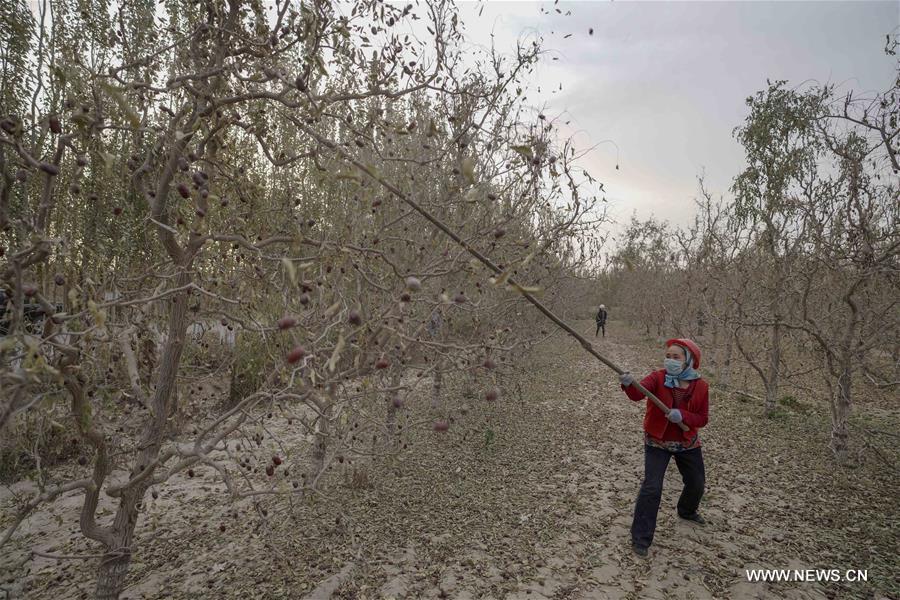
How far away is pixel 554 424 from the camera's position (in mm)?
7617

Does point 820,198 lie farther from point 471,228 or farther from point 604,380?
point 604,380

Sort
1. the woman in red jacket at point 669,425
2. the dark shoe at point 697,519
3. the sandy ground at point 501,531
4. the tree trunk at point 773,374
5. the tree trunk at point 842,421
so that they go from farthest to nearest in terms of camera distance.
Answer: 1. the tree trunk at point 773,374
2. the tree trunk at point 842,421
3. the dark shoe at point 697,519
4. the woman in red jacket at point 669,425
5. the sandy ground at point 501,531

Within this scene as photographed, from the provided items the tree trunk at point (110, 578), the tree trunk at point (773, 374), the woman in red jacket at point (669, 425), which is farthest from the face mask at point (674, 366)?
the tree trunk at point (773, 374)

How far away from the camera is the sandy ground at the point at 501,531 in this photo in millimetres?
3492

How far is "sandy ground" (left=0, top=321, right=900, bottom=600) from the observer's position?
3492 millimetres

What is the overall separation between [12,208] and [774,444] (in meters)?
11.1

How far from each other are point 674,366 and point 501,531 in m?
2.20

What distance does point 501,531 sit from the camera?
4.23m

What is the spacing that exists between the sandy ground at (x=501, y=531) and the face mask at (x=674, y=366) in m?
1.57

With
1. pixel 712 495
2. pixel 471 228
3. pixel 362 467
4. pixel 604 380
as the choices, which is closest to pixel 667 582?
pixel 712 495

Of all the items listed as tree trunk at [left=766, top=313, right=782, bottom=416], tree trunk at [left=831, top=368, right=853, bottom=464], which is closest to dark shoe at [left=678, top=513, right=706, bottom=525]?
tree trunk at [left=831, top=368, right=853, bottom=464]

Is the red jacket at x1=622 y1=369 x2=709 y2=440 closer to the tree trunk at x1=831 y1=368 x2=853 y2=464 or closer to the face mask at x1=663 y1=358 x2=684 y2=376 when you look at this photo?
the face mask at x1=663 y1=358 x2=684 y2=376

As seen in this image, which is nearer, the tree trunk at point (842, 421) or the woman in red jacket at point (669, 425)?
the woman in red jacket at point (669, 425)

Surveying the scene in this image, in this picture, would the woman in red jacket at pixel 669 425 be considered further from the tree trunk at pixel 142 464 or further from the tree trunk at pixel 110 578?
the tree trunk at pixel 110 578
